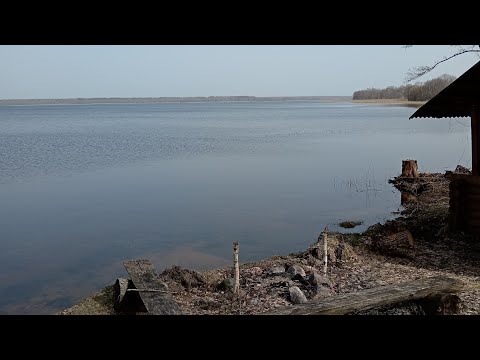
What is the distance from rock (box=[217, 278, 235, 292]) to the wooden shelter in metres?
6.22

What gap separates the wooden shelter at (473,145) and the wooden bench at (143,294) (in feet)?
25.1

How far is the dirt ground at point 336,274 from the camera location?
29.7ft

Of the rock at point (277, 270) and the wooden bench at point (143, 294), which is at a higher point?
the wooden bench at point (143, 294)

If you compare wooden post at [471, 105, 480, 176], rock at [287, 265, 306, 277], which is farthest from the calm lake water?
wooden post at [471, 105, 480, 176]

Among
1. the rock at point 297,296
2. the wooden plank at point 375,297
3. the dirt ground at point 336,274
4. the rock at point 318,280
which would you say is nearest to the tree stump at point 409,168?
the dirt ground at point 336,274

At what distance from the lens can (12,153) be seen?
4119cm

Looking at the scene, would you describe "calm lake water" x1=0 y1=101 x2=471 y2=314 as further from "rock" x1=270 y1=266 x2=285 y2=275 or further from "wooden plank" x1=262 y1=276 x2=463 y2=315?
"wooden plank" x1=262 y1=276 x2=463 y2=315

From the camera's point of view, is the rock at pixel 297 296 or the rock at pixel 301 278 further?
the rock at pixel 301 278

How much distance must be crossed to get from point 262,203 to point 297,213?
2415 mm

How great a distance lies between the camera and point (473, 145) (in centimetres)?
1236

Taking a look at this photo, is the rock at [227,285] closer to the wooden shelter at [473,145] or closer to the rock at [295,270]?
the rock at [295,270]

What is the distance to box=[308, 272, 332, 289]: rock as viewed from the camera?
9.73 m
